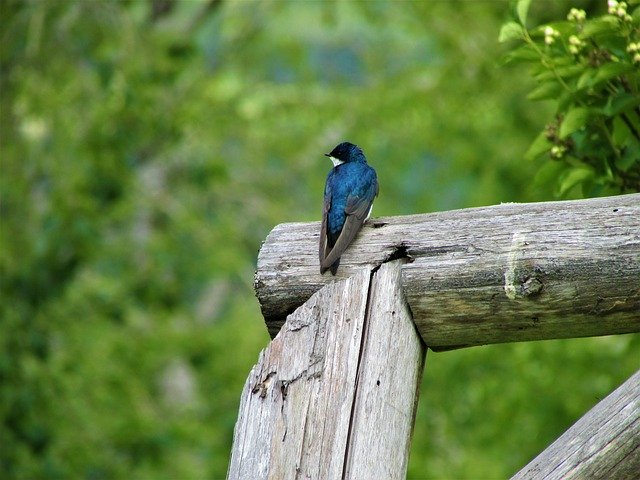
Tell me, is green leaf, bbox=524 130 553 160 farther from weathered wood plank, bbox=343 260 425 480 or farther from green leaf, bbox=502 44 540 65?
weathered wood plank, bbox=343 260 425 480

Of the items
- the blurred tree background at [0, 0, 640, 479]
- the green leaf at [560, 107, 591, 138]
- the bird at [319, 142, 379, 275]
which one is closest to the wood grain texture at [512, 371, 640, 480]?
the bird at [319, 142, 379, 275]

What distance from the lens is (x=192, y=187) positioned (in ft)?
52.4

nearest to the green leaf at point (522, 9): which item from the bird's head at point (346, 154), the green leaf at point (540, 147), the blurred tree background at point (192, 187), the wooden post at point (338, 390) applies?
the green leaf at point (540, 147)

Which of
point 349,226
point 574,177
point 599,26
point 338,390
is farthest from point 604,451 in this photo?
point 599,26

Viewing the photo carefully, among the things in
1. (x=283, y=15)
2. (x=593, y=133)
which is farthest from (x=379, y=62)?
(x=593, y=133)

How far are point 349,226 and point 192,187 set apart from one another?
42.8 ft

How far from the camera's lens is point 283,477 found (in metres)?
2.51

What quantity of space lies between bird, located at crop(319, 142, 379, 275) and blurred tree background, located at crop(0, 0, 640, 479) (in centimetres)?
273

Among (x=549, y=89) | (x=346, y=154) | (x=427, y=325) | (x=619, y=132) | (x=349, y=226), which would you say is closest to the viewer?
(x=427, y=325)

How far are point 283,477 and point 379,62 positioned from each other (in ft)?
43.1

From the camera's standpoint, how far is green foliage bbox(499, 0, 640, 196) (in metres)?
3.13

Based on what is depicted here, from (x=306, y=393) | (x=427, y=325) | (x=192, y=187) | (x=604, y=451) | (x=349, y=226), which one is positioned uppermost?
(x=192, y=187)

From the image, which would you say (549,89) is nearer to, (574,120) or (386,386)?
(574,120)

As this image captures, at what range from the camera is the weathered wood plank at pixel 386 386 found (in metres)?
2.55
